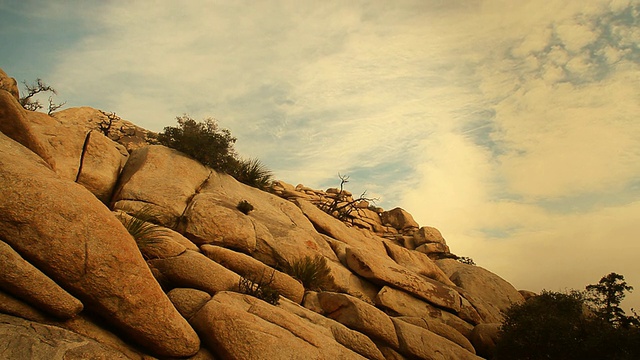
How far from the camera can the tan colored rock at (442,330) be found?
14.8m

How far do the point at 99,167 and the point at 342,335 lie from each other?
10.7m

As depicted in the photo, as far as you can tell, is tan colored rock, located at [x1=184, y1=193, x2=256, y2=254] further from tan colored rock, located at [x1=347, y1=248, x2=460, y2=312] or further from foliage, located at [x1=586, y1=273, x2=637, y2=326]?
foliage, located at [x1=586, y1=273, x2=637, y2=326]

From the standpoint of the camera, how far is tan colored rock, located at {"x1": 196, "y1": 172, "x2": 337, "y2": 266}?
15.0 metres

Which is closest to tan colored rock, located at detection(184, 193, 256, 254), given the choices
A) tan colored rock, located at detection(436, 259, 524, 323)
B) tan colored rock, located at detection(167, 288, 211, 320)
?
tan colored rock, located at detection(167, 288, 211, 320)

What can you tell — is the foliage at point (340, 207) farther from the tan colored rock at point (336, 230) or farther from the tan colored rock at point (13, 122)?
the tan colored rock at point (13, 122)

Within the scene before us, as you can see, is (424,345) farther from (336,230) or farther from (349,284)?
(336,230)

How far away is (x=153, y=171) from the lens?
15.6m

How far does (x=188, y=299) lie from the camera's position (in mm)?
8938

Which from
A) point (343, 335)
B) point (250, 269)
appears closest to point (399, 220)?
point (250, 269)

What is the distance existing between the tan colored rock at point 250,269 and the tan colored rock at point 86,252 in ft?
14.6

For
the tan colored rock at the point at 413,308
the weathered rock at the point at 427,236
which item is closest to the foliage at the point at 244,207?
the tan colored rock at the point at 413,308

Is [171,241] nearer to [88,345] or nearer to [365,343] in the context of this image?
[88,345]

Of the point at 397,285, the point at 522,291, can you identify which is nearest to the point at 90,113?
the point at 397,285

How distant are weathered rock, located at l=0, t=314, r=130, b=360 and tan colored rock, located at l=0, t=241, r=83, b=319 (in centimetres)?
28
